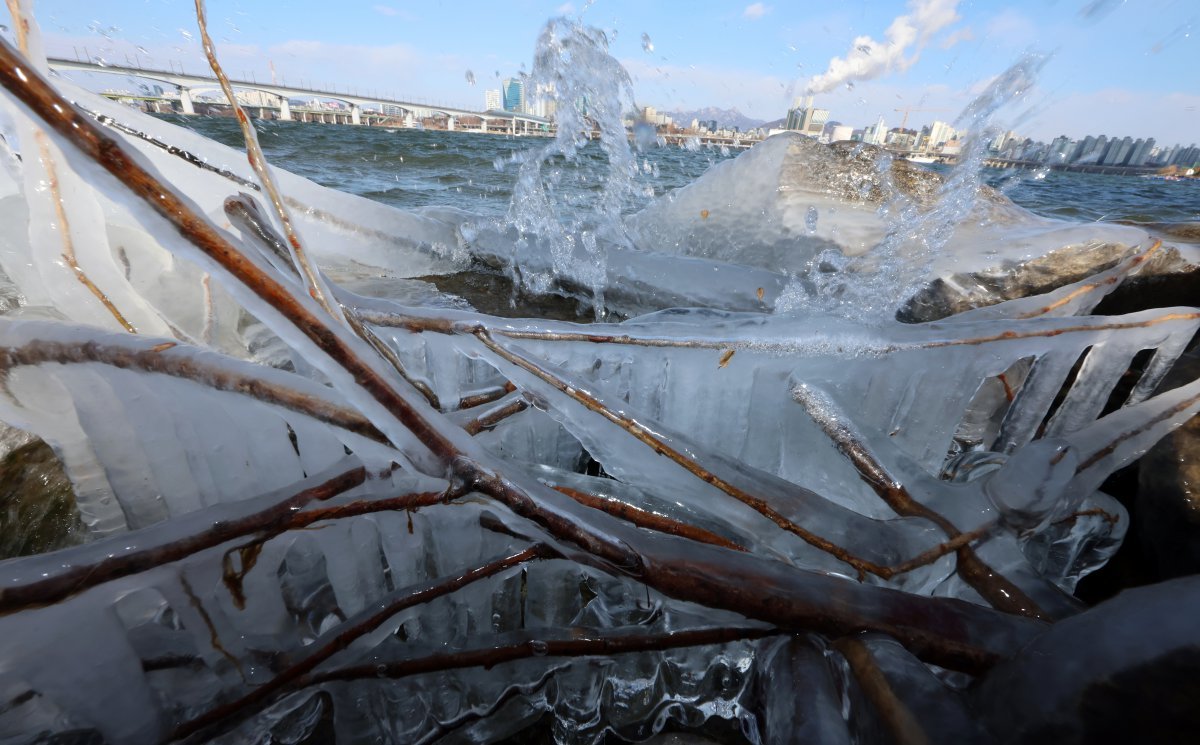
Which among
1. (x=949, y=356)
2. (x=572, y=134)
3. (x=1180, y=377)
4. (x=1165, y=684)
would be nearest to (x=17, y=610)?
(x=1165, y=684)

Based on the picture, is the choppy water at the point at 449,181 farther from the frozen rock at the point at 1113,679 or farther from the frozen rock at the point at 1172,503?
the frozen rock at the point at 1113,679

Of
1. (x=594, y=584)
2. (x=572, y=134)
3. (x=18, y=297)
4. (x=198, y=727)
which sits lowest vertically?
(x=594, y=584)

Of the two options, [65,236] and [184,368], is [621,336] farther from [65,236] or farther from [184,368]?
[65,236]

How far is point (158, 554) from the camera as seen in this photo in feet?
2.20

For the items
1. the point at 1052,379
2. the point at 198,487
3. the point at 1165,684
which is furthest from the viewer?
the point at 1052,379

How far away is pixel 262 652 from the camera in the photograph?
2.81 ft

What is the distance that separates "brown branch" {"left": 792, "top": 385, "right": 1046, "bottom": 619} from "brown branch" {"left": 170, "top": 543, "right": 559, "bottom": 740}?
0.85 meters

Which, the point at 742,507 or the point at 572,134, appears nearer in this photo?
the point at 742,507

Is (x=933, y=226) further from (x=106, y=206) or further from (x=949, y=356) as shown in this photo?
(x=106, y=206)

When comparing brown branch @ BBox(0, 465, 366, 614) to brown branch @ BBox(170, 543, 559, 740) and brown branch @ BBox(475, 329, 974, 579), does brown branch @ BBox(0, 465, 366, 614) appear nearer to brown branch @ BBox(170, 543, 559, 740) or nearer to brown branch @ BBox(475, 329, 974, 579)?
brown branch @ BBox(170, 543, 559, 740)

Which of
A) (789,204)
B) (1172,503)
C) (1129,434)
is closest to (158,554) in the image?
(1129,434)

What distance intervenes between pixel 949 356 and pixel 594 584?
1.30 m

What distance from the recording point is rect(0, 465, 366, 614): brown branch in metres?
0.57

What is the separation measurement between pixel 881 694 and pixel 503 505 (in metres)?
0.58
